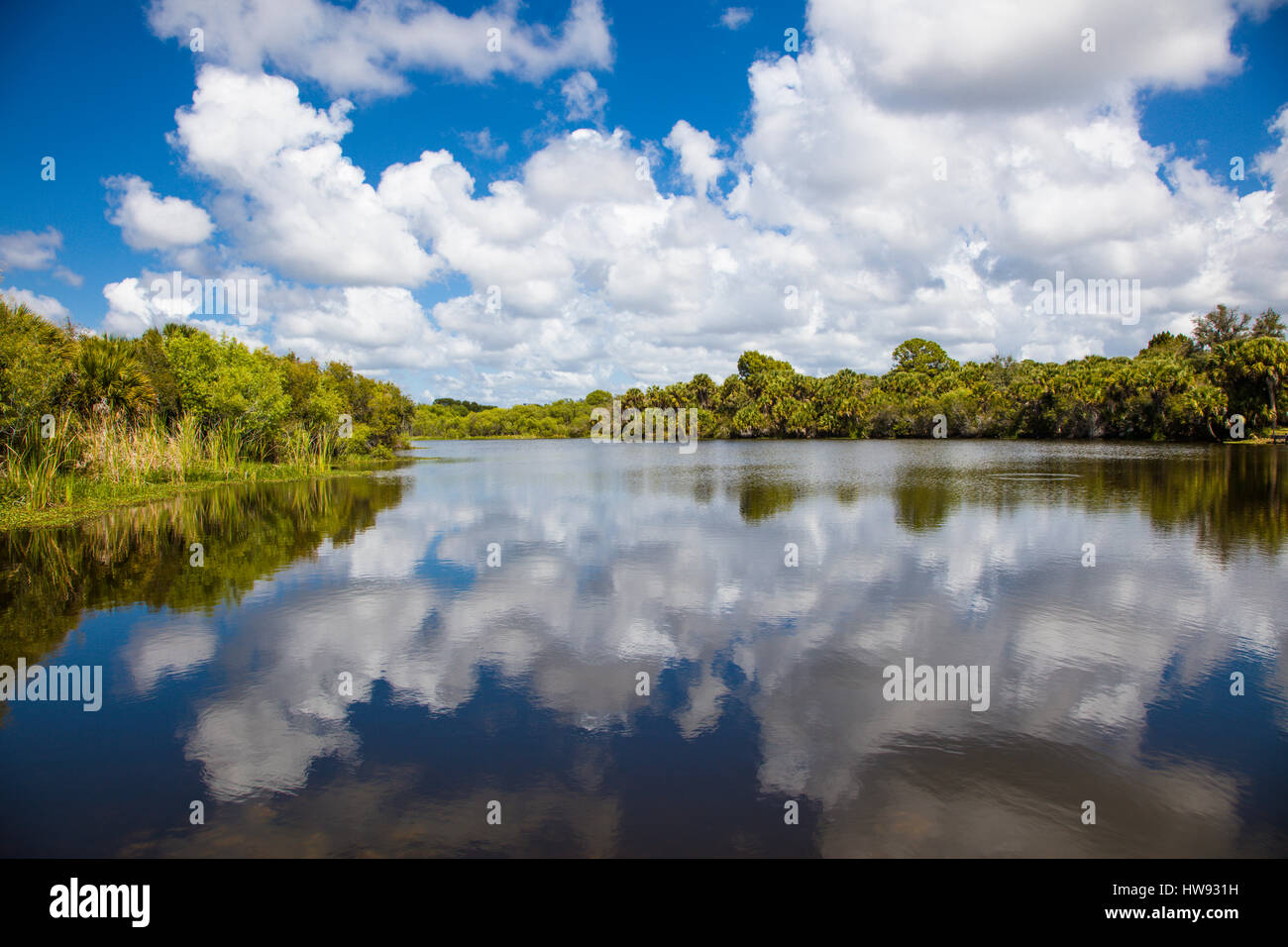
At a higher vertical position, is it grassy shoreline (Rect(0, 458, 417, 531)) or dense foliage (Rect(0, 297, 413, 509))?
dense foliage (Rect(0, 297, 413, 509))

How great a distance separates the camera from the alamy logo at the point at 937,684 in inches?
304

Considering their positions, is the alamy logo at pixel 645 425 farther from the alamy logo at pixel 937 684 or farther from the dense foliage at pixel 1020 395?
the alamy logo at pixel 937 684

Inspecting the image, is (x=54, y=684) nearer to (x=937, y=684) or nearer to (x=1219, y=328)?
(x=937, y=684)

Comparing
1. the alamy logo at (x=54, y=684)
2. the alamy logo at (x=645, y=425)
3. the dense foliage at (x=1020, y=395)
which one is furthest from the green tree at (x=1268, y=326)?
the alamy logo at (x=54, y=684)

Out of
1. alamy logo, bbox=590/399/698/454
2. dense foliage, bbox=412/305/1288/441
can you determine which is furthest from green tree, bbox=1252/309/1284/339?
alamy logo, bbox=590/399/698/454

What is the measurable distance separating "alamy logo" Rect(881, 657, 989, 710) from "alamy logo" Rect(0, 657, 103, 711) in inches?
375

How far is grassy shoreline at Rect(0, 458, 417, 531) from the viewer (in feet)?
67.3

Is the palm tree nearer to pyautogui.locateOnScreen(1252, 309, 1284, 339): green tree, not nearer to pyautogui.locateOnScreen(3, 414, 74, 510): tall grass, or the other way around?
pyautogui.locateOnScreen(3, 414, 74, 510): tall grass
